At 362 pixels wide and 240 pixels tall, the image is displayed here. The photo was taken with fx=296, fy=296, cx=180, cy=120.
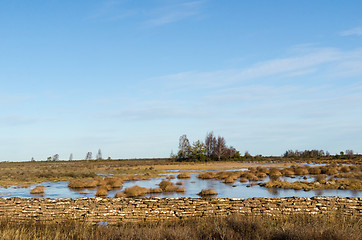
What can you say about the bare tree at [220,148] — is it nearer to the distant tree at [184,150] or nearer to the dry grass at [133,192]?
the distant tree at [184,150]

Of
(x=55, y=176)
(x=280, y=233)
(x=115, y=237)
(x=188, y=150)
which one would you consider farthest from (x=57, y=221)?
(x=188, y=150)

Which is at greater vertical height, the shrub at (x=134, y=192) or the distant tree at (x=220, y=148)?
the distant tree at (x=220, y=148)

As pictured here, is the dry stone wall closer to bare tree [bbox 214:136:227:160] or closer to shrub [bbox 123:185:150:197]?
shrub [bbox 123:185:150:197]

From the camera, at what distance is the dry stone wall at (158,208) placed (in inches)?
553

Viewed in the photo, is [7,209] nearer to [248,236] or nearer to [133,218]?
[133,218]

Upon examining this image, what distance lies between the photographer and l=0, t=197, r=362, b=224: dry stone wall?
1404 centimetres

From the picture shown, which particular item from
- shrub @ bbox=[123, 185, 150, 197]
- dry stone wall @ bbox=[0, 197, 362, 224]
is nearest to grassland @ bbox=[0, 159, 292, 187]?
shrub @ bbox=[123, 185, 150, 197]

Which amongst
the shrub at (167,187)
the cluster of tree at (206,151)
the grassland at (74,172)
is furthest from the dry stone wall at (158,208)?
the cluster of tree at (206,151)

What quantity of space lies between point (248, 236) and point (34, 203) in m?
12.4

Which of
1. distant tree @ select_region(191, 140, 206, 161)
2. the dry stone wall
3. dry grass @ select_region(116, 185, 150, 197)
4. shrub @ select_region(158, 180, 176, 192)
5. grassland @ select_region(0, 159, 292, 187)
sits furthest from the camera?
distant tree @ select_region(191, 140, 206, 161)

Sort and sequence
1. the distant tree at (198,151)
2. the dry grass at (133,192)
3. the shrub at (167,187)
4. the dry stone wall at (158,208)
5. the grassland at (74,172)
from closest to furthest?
the dry stone wall at (158,208), the dry grass at (133,192), the shrub at (167,187), the grassland at (74,172), the distant tree at (198,151)

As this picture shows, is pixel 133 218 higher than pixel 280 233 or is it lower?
lower

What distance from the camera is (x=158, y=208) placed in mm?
14797

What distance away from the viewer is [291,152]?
163 m
